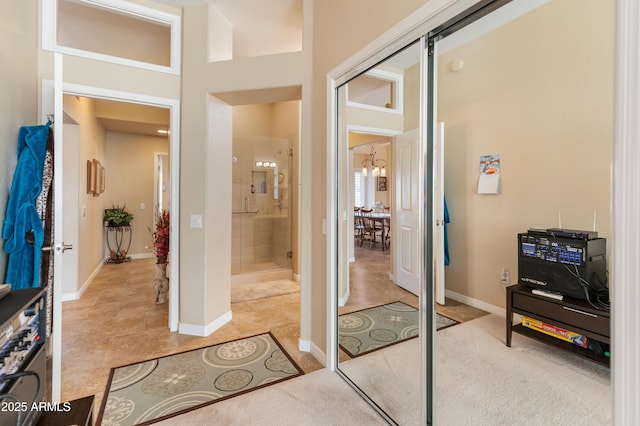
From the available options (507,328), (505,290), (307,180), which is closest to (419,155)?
(505,290)

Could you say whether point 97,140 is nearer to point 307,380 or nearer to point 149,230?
point 149,230

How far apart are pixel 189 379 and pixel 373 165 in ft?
6.56

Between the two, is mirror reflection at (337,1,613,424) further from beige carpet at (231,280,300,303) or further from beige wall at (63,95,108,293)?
beige wall at (63,95,108,293)

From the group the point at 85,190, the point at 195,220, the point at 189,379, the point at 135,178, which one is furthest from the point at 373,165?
the point at 135,178

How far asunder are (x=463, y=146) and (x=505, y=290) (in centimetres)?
74

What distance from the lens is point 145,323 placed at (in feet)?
9.86

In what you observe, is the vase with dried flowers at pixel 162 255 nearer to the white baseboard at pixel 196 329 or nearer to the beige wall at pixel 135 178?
the white baseboard at pixel 196 329

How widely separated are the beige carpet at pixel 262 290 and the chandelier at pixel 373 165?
253 cm

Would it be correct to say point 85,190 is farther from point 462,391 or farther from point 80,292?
point 462,391

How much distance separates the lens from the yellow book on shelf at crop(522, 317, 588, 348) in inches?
47.1

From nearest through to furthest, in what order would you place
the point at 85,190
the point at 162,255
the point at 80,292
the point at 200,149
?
the point at 200,149
the point at 162,255
the point at 80,292
the point at 85,190

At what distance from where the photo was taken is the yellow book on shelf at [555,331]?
3.92 ft

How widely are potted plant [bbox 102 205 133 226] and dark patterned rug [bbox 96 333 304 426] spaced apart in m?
4.23

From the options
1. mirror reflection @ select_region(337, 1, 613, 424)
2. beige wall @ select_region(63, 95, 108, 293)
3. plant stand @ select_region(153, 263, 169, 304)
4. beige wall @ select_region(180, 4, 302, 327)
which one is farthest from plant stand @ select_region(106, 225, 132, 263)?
mirror reflection @ select_region(337, 1, 613, 424)
